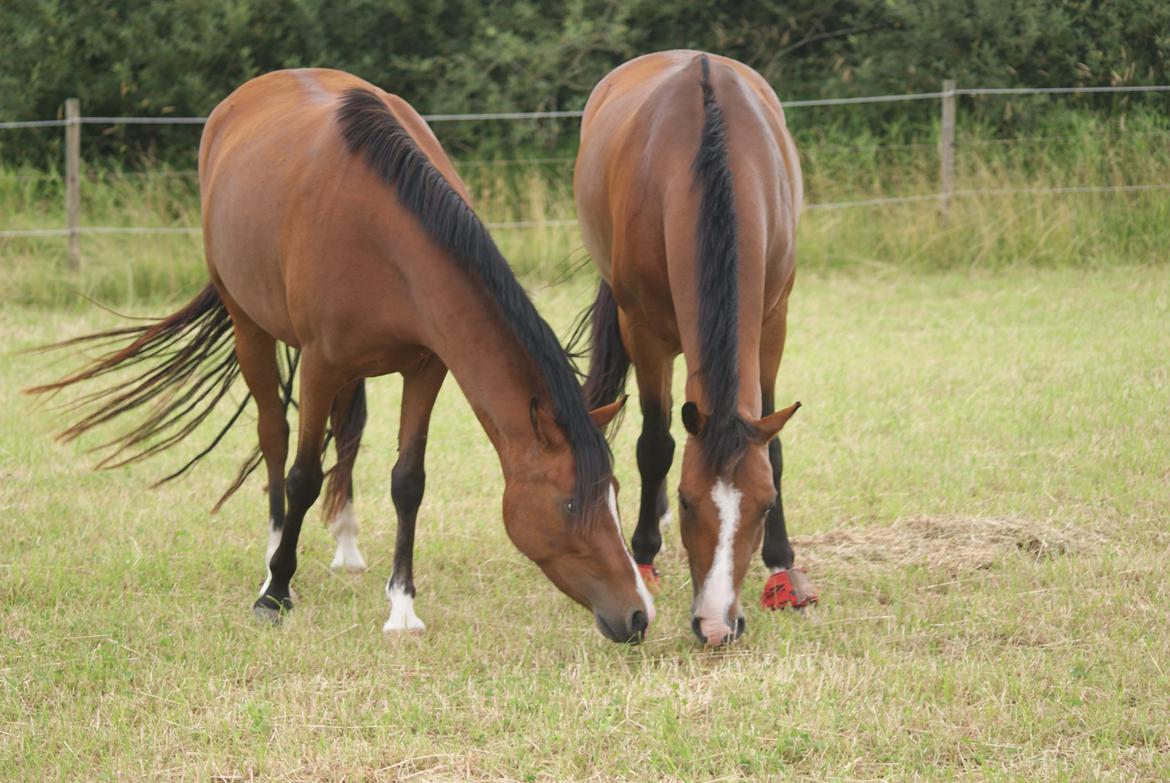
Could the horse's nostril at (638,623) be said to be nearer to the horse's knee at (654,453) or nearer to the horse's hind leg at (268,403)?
the horse's knee at (654,453)

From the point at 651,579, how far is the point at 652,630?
0.59m

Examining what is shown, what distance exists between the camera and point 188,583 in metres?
4.49

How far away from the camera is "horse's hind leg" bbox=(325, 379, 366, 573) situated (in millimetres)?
4770

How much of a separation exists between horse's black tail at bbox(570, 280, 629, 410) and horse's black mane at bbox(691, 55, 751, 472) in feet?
4.58

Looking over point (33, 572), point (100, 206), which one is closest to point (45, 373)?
point (33, 572)

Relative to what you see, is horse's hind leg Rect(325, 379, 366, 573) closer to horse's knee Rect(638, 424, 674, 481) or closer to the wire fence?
horse's knee Rect(638, 424, 674, 481)

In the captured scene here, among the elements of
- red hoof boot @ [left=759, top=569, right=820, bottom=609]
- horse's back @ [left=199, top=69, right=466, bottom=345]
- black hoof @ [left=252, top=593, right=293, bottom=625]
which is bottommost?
black hoof @ [left=252, top=593, right=293, bottom=625]

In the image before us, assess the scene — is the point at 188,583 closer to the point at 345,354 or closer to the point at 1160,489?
the point at 345,354

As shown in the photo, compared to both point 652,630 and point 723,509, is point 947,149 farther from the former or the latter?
point 723,509

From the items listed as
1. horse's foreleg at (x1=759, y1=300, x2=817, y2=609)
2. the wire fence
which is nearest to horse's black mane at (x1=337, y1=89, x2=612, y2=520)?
horse's foreleg at (x1=759, y1=300, x2=817, y2=609)

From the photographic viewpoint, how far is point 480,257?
355cm

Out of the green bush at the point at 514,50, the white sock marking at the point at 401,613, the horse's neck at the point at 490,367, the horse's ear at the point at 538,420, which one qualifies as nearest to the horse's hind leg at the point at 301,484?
the white sock marking at the point at 401,613

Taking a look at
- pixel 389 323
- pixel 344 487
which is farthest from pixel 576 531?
pixel 344 487

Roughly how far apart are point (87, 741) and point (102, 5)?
10.5 meters
